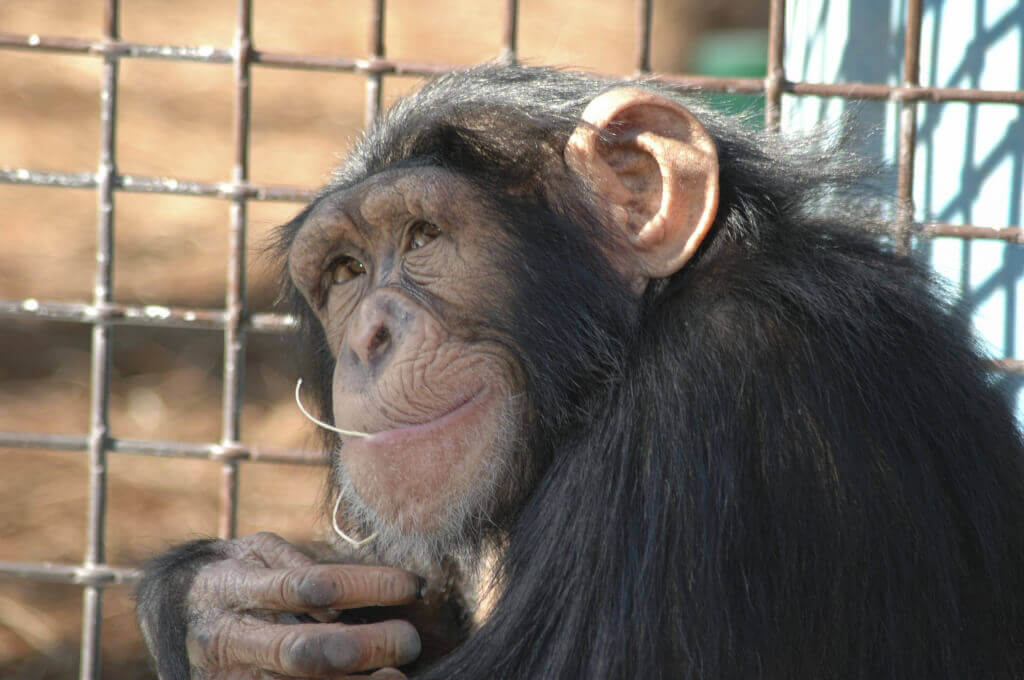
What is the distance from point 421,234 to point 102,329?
1.40 meters

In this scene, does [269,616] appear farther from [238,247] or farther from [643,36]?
[643,36]

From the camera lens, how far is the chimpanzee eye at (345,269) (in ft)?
8.46

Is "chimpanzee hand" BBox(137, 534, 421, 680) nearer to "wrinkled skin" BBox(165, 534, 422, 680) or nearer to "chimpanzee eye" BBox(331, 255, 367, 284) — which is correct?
"wrinkled skin" BBox(165, 534, 422, 680)

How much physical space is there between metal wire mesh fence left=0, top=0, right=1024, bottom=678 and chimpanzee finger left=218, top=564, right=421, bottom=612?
3.28 feet

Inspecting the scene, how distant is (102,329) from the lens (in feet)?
11.0

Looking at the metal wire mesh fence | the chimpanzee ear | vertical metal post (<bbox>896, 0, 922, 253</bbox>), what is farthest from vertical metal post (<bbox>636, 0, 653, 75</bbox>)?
the chimpanzee ear

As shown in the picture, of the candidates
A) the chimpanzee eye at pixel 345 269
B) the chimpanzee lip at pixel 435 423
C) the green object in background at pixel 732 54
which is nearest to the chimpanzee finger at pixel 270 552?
the chimpanzee lip at pixel 435 423

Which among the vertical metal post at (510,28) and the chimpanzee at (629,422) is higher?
the vertical metal post at (510,28)

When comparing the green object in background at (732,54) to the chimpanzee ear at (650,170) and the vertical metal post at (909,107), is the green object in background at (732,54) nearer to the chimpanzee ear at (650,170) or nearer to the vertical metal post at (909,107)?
the vertical metal post at (909,107)

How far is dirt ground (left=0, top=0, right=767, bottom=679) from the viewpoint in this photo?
4.97 m

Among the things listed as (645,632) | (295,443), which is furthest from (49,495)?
(645,632)

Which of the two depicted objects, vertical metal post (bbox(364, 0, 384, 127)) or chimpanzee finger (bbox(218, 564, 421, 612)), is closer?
chimpanzee finger (bbox(218, 564, 421, 612))

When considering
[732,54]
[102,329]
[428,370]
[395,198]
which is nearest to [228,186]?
[102,329]

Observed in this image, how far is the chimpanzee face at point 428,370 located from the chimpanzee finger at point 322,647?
0.22 m
